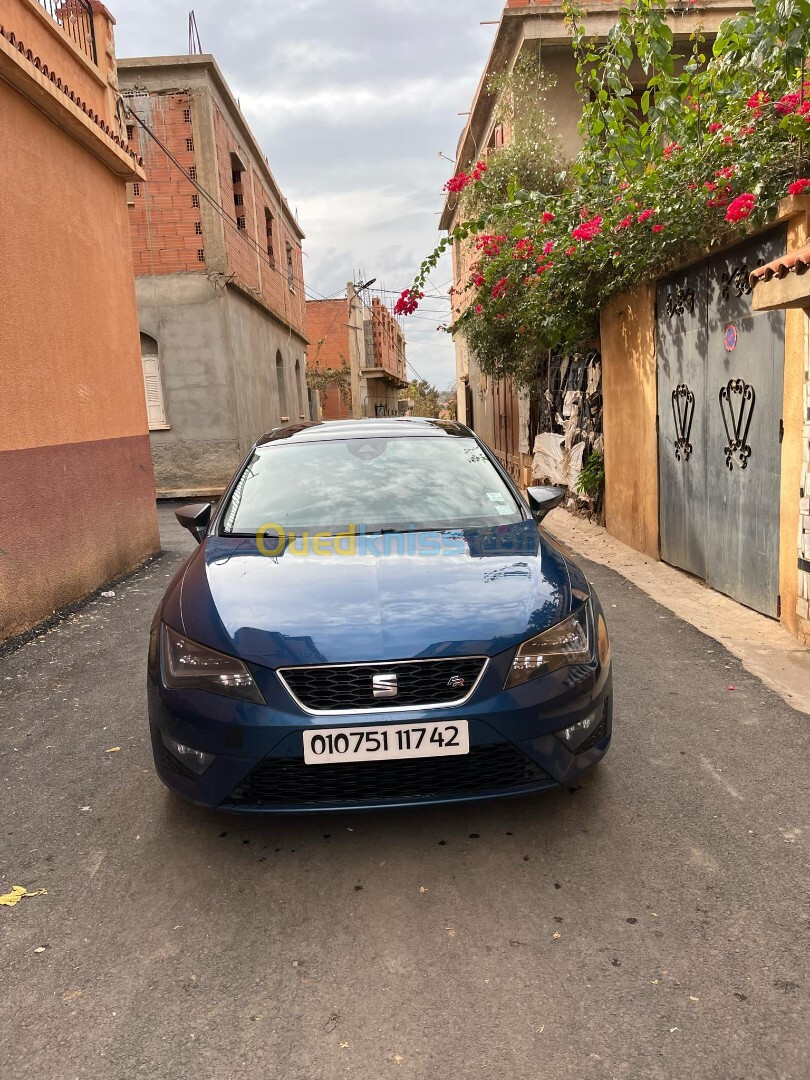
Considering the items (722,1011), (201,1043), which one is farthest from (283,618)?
(722,1011)

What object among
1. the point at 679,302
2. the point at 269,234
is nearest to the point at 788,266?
the point at 679,302

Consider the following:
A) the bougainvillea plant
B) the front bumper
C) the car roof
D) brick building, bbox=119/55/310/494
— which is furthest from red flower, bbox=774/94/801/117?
brick building, bbox=119/55/310/494

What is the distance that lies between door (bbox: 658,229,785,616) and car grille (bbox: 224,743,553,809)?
3436 millimetres

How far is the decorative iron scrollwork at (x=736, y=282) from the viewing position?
17.4 ft

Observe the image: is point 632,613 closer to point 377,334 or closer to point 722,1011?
point 722,1011

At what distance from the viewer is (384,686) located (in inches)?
95.6

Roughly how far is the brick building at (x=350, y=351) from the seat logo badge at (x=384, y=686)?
1099 inches

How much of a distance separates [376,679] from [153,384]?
14.1 m

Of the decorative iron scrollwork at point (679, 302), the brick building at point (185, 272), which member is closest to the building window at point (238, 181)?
the brick building at point (185, 272)

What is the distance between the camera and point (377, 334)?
1919 inches

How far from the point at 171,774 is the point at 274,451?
2.08 meters

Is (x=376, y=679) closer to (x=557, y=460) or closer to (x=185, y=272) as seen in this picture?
(x=557, y=460)

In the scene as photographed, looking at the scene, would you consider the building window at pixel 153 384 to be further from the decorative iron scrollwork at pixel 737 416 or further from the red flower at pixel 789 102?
the red flower at pixel 789 102

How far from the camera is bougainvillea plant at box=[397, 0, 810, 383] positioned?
475 cm
